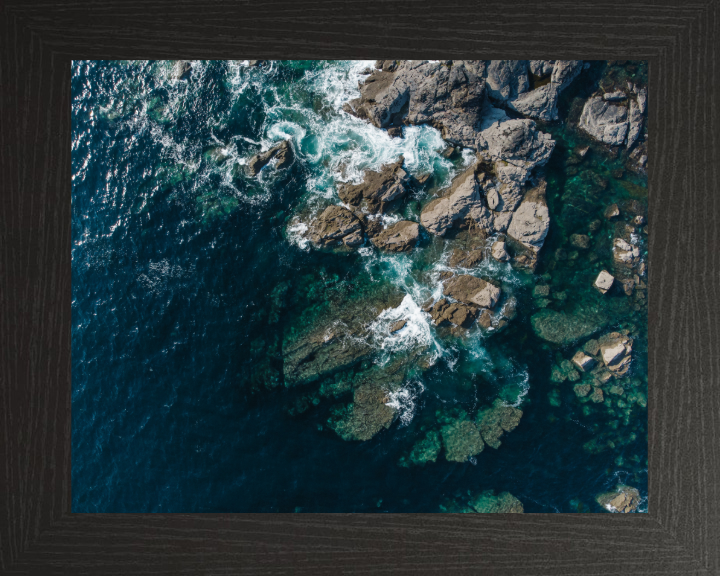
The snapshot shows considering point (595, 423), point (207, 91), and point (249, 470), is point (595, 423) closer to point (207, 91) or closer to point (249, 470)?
point (249, 470)

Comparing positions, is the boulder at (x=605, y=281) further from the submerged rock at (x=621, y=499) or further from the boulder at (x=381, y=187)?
the boulder at (x=381, y=187)

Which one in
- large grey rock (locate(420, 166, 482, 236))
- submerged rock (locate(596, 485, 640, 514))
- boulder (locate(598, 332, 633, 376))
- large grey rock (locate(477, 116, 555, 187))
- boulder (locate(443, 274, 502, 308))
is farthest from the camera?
large grey rock (locate(420, 166, 482, 236))

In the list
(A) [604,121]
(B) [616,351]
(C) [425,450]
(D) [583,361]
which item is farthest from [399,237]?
(B) [616,351]

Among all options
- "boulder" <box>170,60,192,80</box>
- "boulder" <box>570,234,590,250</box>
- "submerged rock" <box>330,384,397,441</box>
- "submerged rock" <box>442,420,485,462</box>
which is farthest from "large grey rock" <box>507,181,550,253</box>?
"boulder" <box>170,60,192,80</box>

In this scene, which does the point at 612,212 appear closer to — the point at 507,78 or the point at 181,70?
the point at 507,78

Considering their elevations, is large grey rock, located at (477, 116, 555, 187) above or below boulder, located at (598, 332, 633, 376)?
above

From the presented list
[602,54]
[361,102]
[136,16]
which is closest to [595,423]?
[602,54]

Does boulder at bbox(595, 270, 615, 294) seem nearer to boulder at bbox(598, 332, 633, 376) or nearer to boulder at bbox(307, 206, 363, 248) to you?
boulder at bbox(598, 332, 633, 376)
